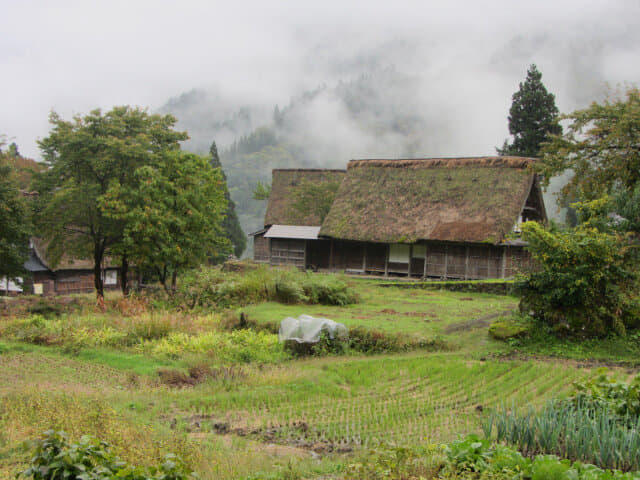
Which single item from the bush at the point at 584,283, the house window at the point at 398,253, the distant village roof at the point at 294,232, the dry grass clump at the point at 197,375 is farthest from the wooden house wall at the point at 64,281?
the bush at the point at 584,283

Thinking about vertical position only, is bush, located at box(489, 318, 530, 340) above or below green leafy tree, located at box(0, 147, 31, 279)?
below

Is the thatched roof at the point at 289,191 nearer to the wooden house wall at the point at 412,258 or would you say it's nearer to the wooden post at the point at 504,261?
the wooden house wall at the point at 412,258

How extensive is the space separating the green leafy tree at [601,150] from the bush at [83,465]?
15.7m

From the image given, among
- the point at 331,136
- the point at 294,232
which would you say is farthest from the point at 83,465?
the point at 331,136

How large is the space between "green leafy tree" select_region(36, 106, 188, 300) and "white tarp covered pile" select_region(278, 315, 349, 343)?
33.2ft

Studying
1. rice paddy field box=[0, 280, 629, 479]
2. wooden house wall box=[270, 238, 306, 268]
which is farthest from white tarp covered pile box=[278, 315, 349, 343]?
wooden house wall box=[270, 238, 306, 268]

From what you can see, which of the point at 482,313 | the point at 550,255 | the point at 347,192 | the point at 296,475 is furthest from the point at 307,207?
the point at 296,475

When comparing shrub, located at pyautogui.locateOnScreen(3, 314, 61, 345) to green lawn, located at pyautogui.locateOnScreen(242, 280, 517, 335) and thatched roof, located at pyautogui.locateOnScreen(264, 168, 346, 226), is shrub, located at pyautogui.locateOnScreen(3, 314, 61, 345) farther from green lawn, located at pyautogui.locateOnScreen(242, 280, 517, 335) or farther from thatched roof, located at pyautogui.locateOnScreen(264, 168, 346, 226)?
thatched roof, located at pyautogui.locateOnScreen(264, 168, 346, 226)

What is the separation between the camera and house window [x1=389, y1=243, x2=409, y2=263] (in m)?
29.1

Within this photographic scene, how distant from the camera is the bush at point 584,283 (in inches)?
463

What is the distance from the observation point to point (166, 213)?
67.4ft

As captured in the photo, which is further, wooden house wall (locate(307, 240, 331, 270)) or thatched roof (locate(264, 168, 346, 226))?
thatched roof (locate(264, 168, 346, 226))

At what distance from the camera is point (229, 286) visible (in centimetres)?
1834

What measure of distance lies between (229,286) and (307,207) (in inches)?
699
